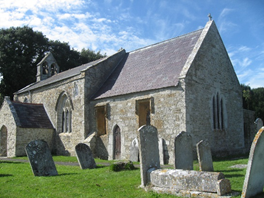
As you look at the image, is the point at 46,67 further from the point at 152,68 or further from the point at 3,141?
the point at 152,68

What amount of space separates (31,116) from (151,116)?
39.9ft

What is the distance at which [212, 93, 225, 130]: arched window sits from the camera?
17.1 metres

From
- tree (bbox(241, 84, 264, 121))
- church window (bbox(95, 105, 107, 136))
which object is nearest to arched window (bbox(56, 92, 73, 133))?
church window (bbox(95, 105, 107, 136))

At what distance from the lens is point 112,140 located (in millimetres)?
18062

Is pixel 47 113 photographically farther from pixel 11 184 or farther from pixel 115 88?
pixel 11 184

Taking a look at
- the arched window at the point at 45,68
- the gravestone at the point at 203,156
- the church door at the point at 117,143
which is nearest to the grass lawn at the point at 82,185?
the gravestone at the point at 203,156

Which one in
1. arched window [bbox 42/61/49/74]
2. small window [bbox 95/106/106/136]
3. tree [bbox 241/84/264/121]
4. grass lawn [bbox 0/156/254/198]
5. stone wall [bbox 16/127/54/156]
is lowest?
grass lawn [bbox 0/156/254/198]

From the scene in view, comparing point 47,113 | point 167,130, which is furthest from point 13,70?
point 167,130

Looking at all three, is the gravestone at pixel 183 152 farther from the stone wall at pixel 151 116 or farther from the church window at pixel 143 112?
the church window at pixel 143 112

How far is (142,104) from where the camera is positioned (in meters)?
16.7

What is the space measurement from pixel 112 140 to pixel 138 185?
34.0 ft

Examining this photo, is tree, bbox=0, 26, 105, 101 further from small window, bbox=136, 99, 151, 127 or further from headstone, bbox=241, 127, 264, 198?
headstone, bbox=241, 127, 264, 198

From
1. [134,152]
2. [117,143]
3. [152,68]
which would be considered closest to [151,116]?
[134,152]

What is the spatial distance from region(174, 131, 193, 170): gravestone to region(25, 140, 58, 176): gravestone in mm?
5013
